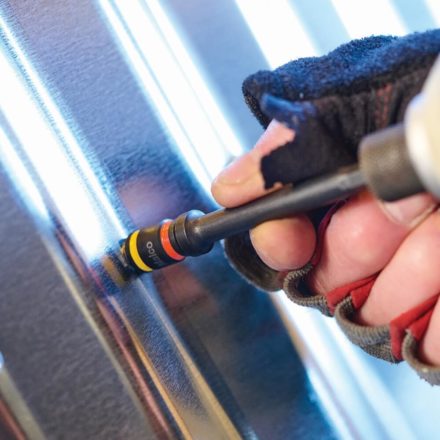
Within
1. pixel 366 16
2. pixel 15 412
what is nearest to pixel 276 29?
pixel 366 16

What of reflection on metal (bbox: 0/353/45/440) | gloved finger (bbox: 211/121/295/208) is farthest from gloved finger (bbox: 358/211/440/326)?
reflection on metal (bbox: 0/353/45/440)

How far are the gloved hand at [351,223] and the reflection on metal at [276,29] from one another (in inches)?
6.2

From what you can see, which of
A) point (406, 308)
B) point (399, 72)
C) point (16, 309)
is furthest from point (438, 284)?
point (16, 309)

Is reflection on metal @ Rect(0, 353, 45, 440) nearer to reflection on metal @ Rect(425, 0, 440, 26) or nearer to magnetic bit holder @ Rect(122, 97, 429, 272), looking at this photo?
magnetic bit holder @ Rect(122, 97, 429, 272)

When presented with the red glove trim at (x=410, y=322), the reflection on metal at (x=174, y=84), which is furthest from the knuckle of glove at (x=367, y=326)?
the reflection on metal at (x=174, y=84)

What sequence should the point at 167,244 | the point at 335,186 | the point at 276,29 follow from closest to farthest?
1. the point at 335,186
2. the point at 167,244
3. the point at 276,29

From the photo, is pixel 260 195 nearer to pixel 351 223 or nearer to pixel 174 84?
pixel 351 223

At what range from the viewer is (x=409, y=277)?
43 centimetres

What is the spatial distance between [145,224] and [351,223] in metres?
0.17

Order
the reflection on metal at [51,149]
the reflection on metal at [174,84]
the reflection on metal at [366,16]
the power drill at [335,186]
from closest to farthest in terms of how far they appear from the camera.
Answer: the power drill at [335,186]
the reflection on metal at [51,149]
the reflection on metal at [174,84]
the reflection on metal at [366,16]

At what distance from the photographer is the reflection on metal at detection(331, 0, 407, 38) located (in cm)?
64

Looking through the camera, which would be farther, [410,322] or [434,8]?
[434,8]

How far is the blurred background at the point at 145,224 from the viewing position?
0.36 meters

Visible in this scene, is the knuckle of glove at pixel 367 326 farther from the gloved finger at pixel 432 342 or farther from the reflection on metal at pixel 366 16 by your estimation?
the reflection on metal at pixel 366 16
